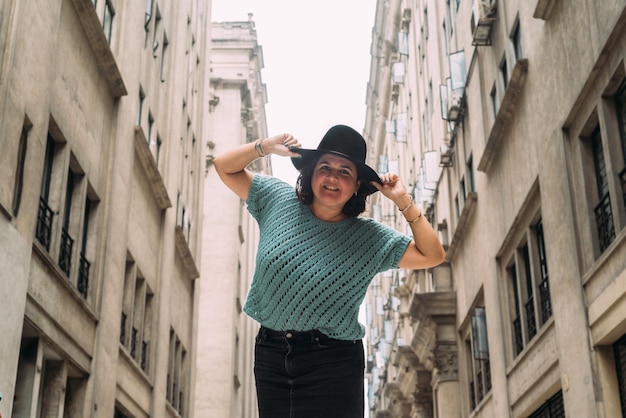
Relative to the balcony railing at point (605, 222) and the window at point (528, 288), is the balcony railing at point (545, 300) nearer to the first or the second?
the window at point (528, 288)

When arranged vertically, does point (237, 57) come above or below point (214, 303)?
above

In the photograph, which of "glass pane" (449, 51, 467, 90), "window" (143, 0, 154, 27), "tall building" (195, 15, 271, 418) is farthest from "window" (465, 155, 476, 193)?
"tall building" (195, 15, 271, 418)

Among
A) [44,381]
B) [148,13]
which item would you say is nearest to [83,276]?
[44,381]

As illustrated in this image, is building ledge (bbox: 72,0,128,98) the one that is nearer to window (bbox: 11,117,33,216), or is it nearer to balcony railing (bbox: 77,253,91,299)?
balcony railing (bbox: 77,253,91,299)

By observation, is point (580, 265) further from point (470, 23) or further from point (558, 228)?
point (470, 23)

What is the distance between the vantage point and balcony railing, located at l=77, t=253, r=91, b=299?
60.5 ft

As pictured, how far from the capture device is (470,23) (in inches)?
994

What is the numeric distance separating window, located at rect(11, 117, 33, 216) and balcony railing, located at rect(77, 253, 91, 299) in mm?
5066

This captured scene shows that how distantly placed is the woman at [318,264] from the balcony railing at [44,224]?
11.9 m

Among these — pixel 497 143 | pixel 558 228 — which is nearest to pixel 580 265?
pixel 558 228

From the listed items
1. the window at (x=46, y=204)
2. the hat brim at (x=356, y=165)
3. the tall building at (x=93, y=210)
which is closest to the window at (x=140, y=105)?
the tall building at (x=93, y=210)

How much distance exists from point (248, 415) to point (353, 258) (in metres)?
53.9

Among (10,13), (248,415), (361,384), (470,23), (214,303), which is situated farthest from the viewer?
(248,415)

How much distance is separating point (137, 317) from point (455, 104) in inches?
427
